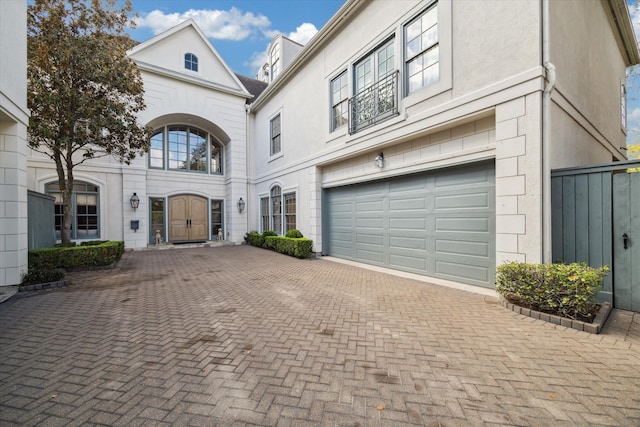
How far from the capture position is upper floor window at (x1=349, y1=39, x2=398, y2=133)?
697 cm

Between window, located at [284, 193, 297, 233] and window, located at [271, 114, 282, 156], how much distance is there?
2.61 m

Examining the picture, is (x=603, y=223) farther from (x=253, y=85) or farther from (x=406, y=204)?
(x=253, y=85)

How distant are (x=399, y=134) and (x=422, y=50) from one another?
6.26 ft

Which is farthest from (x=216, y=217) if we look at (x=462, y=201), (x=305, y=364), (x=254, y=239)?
(x=305, y=364)

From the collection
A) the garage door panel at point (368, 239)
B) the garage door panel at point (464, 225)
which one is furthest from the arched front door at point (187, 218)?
the garage door panel at point (464, 225)

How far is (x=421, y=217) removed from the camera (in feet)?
21.4

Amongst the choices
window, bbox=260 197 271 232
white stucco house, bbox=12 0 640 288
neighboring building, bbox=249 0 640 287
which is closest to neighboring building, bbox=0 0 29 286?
white stucco house, bbox=12 0 640 288

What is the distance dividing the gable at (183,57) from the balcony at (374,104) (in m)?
9.52

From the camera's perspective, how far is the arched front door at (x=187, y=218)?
1390 centimetres

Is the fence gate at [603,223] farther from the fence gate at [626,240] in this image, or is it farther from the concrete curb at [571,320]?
the concrete curb at [571,320]

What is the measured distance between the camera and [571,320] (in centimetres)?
359

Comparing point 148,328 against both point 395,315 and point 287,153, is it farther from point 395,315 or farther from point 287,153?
point 287,153

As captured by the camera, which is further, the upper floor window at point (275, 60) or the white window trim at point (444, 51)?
the upper floor window at point (275, 60)

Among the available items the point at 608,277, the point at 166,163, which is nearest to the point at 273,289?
the point at 608,277
